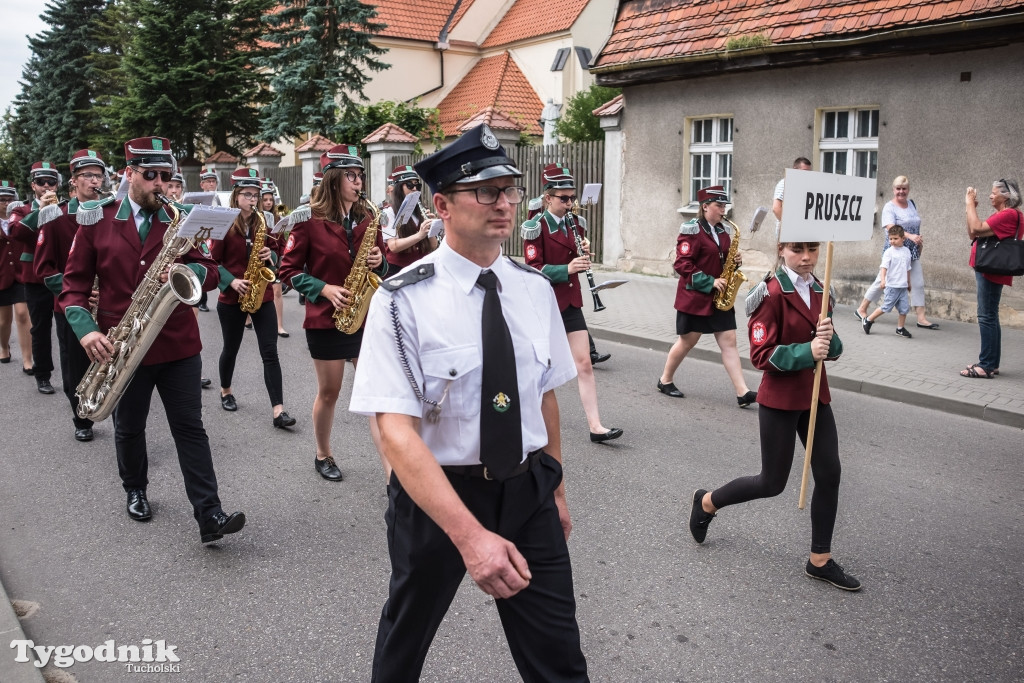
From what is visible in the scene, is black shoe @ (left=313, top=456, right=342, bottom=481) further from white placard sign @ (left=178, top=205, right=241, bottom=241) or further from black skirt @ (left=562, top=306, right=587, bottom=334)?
black skirt @ (left=562, top=306, right=587, bottom=334)

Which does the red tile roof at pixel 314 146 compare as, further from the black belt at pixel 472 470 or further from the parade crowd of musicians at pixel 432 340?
the black belt at pixel 472 470

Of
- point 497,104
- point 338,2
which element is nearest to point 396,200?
point 338,2

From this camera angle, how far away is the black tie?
2473 millimetres

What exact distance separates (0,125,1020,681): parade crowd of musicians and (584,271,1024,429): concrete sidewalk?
0.65 m

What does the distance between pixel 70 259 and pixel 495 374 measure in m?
3.29

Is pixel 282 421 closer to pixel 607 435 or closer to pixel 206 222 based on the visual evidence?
pixel 607 435

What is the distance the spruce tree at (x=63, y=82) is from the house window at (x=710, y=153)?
115ft

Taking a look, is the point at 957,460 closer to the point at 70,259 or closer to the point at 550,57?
the point at 70,259

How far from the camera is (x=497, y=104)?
31641 mm

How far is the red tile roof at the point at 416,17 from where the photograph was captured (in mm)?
34250

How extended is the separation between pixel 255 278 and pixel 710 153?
9883 mm

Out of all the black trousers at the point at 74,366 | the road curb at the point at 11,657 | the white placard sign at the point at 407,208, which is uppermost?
the white placard sign at the point at 407,208

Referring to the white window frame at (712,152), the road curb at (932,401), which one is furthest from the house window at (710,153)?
the road curb at (932,401)

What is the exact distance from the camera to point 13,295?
382 inches
